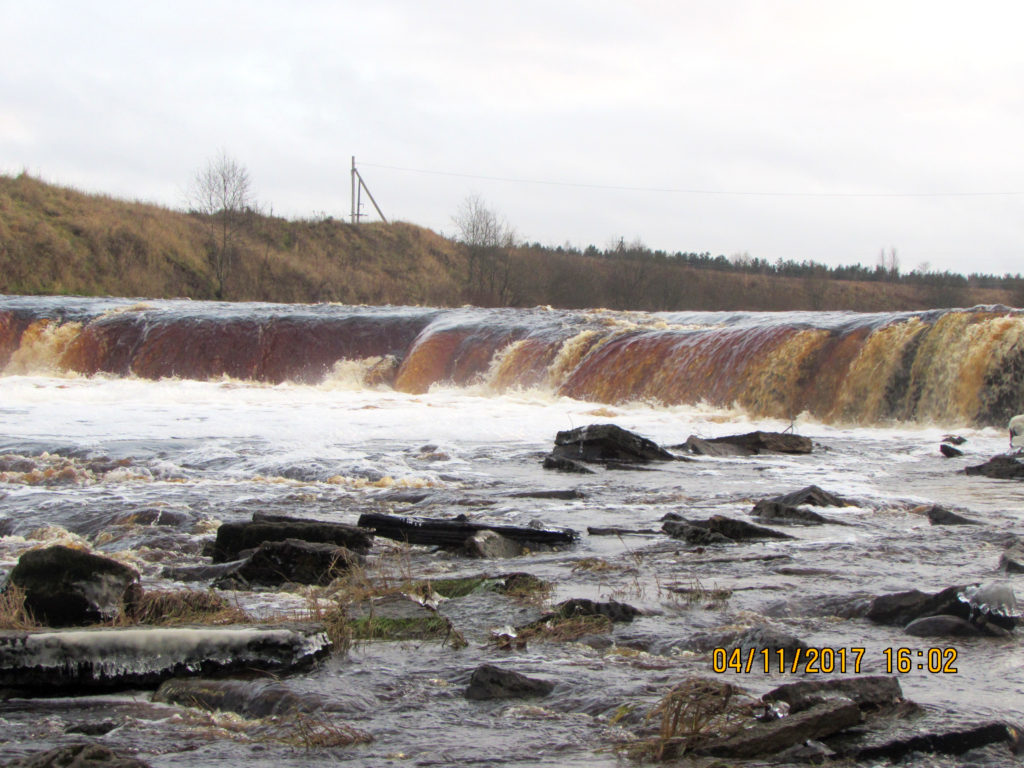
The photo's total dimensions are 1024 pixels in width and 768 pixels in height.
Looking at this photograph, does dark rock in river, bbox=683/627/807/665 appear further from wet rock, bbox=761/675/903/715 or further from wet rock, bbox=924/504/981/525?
wet rock, bbox=924/504/981/525

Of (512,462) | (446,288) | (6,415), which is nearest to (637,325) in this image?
(512,462)

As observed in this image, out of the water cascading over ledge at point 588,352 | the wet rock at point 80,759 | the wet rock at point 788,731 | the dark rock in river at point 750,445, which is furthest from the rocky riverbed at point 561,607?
the water cascading over ledge at point 588,352

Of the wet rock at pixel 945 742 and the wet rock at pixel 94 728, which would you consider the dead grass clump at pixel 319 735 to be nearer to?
the wet rock at pixel 94 728

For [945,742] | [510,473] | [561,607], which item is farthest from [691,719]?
[510,473]

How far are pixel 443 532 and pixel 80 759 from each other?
13.8 feet

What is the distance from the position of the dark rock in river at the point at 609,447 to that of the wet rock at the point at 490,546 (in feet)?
17.7

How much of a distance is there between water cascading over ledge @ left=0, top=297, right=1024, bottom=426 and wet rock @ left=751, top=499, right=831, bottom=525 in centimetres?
955

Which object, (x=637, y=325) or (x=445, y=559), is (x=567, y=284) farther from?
(x=445, y=559)

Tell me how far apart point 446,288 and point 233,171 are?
1450 cm

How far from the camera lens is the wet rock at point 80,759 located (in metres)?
2.55

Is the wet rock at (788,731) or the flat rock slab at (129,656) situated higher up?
the wet rock at (788,731)

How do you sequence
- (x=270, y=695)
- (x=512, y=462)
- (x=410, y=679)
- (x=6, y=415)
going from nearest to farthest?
(x=270, y=695)
(x=410, y=679)
(x=512, y=462)
(x=6, y=415)

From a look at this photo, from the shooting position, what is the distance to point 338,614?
4.46 m
